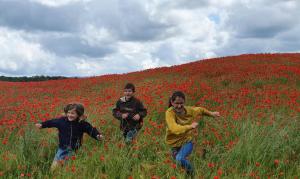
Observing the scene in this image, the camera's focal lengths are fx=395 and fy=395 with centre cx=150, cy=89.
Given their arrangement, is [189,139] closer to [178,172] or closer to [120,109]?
[178,172]

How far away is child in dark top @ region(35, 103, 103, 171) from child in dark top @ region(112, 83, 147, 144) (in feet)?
2.65

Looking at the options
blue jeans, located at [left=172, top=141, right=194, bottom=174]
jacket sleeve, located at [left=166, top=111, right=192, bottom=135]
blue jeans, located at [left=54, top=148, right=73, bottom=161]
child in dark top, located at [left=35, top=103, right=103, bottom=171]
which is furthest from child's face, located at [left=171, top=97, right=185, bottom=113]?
blue jeans, located at [left=54, top=148, right=73, bottom=161]

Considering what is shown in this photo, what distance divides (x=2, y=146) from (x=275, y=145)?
5162 millimetres

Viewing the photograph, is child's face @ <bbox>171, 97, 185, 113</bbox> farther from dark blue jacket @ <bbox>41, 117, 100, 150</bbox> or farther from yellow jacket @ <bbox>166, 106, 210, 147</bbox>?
dark blue jacket @ <bbox>41, 117, 100, 150</bbox>

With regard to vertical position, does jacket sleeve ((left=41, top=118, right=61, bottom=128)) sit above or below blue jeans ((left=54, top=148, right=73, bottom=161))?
above

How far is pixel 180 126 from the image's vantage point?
227 inches

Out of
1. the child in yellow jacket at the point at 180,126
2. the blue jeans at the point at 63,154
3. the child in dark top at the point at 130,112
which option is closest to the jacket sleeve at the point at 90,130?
the blue jeans at the point at 63,154

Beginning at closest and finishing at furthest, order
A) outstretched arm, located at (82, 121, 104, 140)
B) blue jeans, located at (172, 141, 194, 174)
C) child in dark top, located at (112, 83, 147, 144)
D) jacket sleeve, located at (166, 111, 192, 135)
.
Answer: jacket sleeve, located at (166, 111, 192, 135), blue jeans, located at (172, 141, 194, 174), outstretched arm, located at (82, 121, 104, 140), child in dark top, located at (112, 83, 147, 144)

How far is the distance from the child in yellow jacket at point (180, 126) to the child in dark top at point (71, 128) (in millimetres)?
1329

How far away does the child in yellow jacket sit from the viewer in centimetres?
585

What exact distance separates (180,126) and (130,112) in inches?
74.3

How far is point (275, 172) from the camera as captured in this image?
6.30 metres

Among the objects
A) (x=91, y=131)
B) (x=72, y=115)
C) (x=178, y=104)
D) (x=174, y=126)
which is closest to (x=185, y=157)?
(x=174, y=126)

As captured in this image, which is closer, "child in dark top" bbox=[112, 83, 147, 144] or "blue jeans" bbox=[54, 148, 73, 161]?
"blue jeans" bbox=[54, 148, 73, 161]
